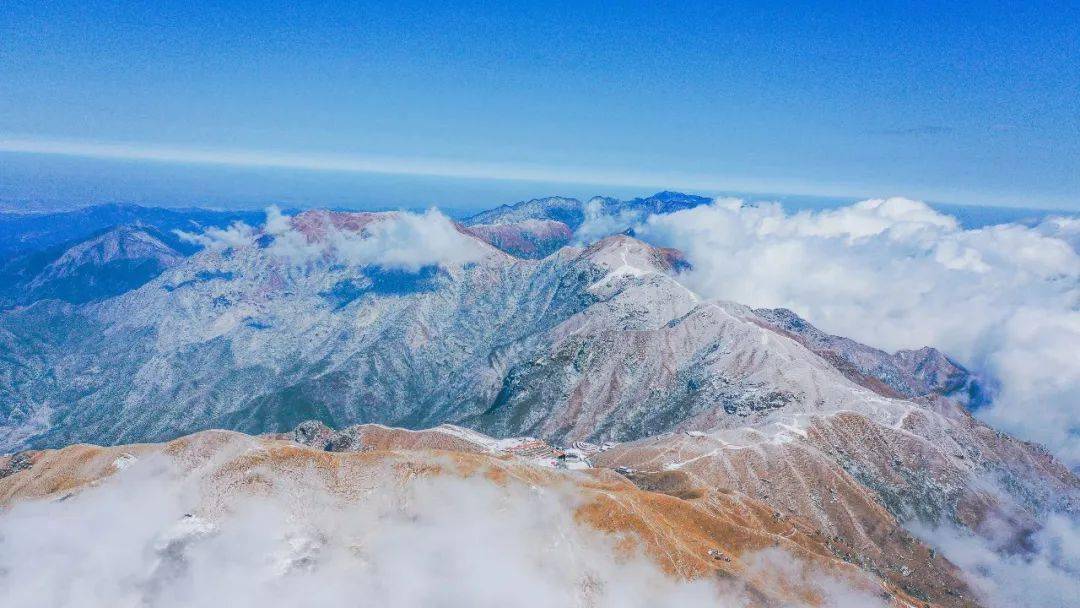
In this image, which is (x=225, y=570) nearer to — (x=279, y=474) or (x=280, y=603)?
(x=280, y=603)

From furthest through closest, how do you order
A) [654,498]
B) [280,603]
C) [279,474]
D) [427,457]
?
1. [654,498]
2. [427,457]
3. [279,474]
4. [280,603]

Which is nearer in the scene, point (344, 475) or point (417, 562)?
point (417, 562)

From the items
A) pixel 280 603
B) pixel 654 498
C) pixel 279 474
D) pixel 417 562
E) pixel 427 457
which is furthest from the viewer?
pixel 654 498

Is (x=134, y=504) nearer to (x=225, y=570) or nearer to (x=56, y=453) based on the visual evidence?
(x=225, y=570)

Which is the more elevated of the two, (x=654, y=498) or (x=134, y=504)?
(x=134, y=504)

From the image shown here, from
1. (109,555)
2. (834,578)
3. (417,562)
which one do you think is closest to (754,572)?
(834,578)

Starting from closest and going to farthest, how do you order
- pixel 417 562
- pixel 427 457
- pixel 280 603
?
pixel 280 603 < pixel 417 562 < pixel 427 457

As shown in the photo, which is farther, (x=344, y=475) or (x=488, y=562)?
(x=344, y=475)

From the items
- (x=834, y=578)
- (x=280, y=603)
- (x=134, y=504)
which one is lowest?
(x=834, y=578)

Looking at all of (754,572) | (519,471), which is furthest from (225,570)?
(754,572)
